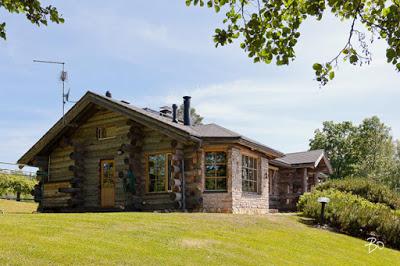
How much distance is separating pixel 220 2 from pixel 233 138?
1315cm

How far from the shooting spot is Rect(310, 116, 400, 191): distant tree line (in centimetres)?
5069

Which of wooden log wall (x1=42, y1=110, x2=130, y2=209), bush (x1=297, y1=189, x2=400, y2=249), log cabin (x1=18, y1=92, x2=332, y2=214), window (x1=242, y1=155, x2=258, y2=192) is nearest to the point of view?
bush (x1=297, y1=189, x2=400, y2=249)

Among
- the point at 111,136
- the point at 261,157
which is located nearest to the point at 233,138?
the point at 261,157

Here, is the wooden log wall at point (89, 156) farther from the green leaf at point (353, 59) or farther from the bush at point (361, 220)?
the green leaf at point (353, 59)

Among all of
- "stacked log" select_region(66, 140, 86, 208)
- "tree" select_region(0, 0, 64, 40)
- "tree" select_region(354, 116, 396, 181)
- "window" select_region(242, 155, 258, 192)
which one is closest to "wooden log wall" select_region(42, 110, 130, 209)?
"stacked log" select_region(66, 140, 86, 208)

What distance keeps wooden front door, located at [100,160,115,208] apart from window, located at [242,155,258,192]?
584 centimetres

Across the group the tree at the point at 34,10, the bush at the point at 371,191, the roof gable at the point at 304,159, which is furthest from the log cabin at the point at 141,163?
the tree at the point at 34,10

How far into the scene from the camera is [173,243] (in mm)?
10188

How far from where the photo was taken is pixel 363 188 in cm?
2236

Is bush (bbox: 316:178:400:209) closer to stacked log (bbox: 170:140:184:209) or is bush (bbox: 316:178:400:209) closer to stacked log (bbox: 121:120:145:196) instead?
stacked log (bbox: 170:140:184:209)

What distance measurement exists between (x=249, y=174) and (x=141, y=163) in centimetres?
485

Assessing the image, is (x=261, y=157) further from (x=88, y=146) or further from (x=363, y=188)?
(x=88, y=146)

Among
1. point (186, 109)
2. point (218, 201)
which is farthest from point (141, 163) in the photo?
point (218, 201)

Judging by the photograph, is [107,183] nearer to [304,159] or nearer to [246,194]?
[246,194]
